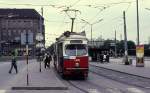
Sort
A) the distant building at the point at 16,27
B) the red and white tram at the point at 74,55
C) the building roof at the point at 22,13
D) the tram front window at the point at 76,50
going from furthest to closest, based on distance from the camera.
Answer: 1. the building roof at the point at 22,13
2. the distant building at the point at 16,27
3. the tram front window at the point at 76,50
4. the red and white tram at the point at 74,55

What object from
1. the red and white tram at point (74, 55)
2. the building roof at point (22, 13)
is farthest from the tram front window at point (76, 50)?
the building roof at point (22, 13)

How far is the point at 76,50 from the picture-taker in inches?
1371

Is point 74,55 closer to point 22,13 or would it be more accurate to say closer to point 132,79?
point 132,79

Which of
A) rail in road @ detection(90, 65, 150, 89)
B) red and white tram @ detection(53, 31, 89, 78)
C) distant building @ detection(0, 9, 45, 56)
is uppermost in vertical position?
distant building @ detection(0, 9, 45, 56)

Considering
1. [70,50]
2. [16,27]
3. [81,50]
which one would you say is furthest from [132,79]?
[16,27]

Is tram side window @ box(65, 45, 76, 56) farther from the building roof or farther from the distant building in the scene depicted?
the building roof

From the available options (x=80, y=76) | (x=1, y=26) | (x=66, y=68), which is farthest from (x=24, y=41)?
(x=1, y=26)

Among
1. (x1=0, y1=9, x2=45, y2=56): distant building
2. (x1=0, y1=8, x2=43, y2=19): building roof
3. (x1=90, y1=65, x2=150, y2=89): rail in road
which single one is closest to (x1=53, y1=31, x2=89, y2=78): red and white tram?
(x1=90, y1=65, x2=150, y2=89): rail in road

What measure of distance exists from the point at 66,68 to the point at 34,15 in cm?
15096

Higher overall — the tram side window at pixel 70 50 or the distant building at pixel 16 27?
the distant building at pixel 16 27

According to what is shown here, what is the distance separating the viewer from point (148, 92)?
2412 centimetres

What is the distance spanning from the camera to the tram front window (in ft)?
114

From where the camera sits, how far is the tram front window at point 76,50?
34.8 meters

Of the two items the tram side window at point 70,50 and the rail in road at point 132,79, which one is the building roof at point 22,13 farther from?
the tram side window at point 70,50
